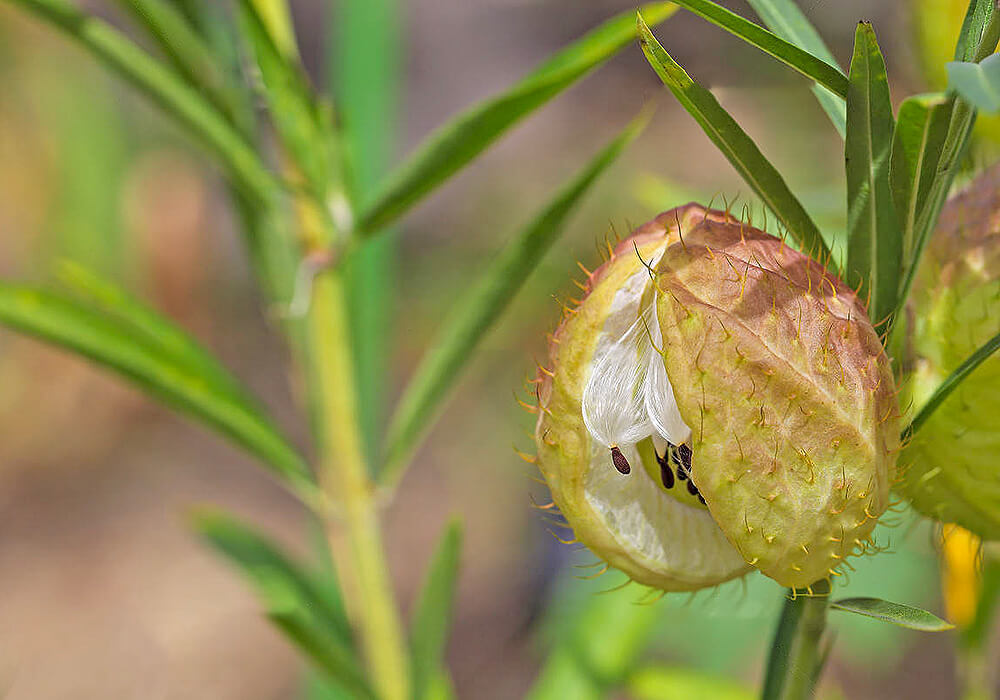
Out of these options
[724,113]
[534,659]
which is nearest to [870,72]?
[724,113]

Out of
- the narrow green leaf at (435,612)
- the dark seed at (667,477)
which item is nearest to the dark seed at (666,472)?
the dark seed at (667,477)

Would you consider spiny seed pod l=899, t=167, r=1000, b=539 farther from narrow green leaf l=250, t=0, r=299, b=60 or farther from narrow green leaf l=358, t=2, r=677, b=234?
narrow green leaf l=250, t=0, r=299, b=60

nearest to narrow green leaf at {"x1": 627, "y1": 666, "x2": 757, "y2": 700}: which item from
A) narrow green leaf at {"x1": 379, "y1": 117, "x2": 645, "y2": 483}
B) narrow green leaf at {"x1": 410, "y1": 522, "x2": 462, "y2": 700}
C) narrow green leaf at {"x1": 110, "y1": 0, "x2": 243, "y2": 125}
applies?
narrow green leaf at {"x1": 410, "y1": 522, "x2": 462, "y2": 700}

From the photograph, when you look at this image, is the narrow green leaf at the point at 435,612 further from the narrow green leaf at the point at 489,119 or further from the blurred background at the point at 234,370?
the blurred background at the point at 234,370

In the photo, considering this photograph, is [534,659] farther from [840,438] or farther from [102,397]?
[840,438]

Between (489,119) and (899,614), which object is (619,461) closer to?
(899,614)

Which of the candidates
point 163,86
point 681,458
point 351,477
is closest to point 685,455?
point 681,458
